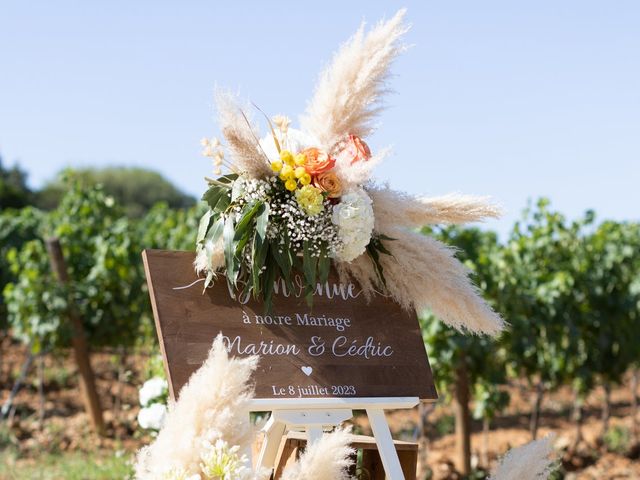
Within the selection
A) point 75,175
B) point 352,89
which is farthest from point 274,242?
point 75,175

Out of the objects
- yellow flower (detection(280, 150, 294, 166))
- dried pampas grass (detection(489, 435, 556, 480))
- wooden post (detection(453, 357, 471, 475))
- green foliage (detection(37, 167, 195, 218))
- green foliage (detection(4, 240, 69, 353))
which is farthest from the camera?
green foliage (detection(37, 167, 195, 218))

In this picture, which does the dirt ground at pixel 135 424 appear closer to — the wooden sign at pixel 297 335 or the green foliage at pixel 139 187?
the wooden sign at pixel 297 335

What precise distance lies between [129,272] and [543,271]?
445cm

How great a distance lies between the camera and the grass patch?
21.9 ft

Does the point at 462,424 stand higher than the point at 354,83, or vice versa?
the point at 462,424

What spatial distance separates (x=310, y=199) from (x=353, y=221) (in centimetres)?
17

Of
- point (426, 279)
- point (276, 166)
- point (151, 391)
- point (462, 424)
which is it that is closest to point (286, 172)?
point (276, 166)

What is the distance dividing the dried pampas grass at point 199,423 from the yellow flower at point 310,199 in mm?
841

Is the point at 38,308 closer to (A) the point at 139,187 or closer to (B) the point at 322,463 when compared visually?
(B) the point at 322,463

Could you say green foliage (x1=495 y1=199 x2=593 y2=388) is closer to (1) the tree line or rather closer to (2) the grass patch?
(1) the tree line

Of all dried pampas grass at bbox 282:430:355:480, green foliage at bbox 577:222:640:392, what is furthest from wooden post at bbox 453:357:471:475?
dried pampas grass at bbox 282:430:355:480

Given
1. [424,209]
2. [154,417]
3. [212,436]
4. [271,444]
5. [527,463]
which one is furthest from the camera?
[154,417]

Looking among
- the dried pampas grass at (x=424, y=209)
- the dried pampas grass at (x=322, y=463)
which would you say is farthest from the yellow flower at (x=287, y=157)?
the dried pampas grass at (x=322, y=463)

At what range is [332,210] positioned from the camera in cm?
313
